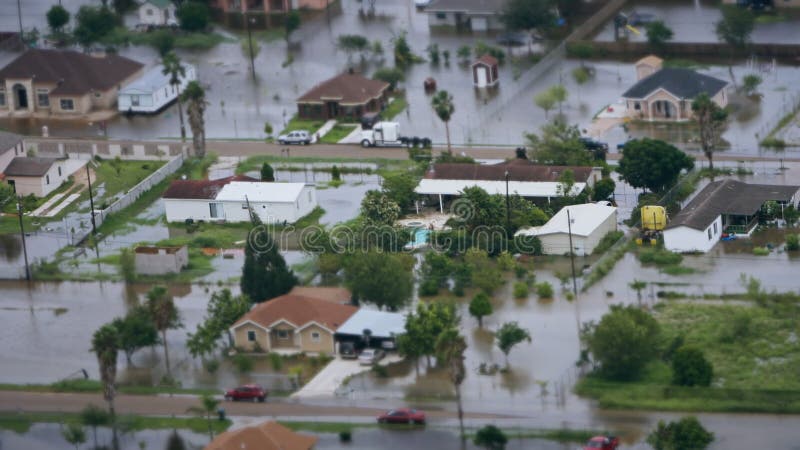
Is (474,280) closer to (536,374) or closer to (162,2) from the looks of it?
(536,374)

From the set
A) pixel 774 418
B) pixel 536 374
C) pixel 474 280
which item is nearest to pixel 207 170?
pixel 474 280

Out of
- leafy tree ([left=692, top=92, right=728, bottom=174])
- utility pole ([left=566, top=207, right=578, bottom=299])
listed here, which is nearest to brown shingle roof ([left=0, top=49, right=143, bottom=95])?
leafy tree ([left=692, top=92, right=728, bottom=174])

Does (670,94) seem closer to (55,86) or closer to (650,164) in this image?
(650,164)

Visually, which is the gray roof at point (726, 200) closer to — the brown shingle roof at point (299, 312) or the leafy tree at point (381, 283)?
the leafy tree at point (381, 283)

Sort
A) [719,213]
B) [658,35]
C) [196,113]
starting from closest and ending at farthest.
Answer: [719,213] < [196,113] < [658,35]

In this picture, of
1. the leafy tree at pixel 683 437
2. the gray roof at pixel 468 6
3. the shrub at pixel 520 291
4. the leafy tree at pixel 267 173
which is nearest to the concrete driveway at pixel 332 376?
the shrub at pixel 520 291

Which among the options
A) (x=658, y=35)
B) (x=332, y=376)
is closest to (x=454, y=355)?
(x=332, y=376)

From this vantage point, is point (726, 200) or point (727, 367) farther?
point (726, 200)
